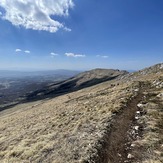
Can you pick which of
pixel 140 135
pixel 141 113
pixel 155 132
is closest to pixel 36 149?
pixel 140 135

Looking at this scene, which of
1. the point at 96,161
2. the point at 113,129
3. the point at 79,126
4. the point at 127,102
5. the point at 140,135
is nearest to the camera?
the point at 96,161

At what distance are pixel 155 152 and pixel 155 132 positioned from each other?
11.3ft

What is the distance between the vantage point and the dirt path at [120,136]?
1321 centimetres

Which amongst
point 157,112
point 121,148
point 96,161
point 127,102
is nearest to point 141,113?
point 157,112

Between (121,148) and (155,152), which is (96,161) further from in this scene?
(155,152)

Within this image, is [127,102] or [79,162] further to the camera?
[127,102]

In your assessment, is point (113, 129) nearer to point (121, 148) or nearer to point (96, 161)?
point (121, 148)

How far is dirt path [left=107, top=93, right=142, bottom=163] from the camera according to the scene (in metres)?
13.2

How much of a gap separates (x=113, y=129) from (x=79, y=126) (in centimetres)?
434

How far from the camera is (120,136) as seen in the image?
1639 cm

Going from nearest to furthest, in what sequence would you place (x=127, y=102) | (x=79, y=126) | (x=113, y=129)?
(x=113, y=129)
(x=79, y=126)
(x=127, y=102)

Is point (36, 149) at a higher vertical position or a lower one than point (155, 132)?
lower

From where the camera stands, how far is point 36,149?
16828 mm

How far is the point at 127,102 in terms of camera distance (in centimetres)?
2733
